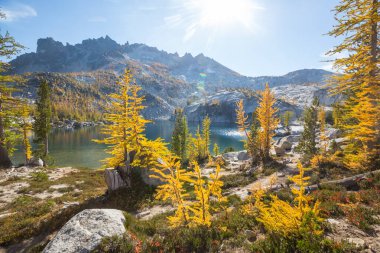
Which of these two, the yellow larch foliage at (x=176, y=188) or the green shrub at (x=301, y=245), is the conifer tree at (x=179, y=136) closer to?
the yellow larch foliage at (x=176, y=188)

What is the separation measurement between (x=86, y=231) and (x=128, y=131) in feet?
34.4

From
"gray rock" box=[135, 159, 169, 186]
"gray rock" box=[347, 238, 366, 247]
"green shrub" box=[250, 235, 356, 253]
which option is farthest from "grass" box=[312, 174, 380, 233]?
"gray rock" box=[135, 159, 169, 186]

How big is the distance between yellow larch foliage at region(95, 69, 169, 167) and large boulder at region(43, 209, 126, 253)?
8.39m

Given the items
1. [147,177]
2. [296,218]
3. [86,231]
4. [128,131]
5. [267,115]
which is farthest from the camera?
[267,115]

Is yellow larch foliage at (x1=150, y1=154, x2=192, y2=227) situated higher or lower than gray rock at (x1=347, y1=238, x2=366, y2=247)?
higher

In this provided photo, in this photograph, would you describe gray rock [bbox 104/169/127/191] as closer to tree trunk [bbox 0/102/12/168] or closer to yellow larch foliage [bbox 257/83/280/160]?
tree trunk [bbox 0/102/12/168]

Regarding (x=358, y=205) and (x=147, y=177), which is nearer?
(x=358, y=205)

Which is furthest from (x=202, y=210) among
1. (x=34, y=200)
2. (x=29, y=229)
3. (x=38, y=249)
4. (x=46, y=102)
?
(x=46, y=102)

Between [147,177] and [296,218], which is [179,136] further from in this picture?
[296,218]

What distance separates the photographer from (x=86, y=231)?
7.49m

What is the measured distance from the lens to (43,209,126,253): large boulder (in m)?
6.94

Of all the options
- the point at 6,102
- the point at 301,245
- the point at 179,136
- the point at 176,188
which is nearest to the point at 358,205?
the point at 301,245

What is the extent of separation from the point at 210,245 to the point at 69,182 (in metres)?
20.4

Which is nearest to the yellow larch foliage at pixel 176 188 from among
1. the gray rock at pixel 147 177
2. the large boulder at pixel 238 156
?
the gray rock at pixel 147 177
